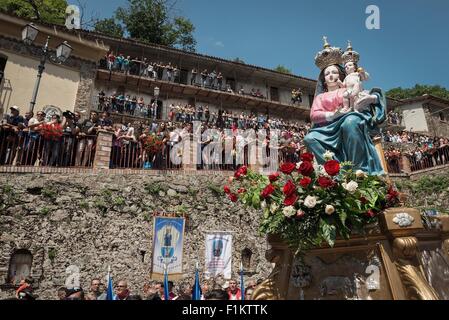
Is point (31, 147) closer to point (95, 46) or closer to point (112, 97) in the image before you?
point (95, 46)

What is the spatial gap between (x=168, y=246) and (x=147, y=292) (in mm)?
1628

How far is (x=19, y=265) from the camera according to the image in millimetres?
8695

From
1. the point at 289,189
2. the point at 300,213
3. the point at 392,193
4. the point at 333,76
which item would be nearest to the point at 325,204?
the point at 300,213

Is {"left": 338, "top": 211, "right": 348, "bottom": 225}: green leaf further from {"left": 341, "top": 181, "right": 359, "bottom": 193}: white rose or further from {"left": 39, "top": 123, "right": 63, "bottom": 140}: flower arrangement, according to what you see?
{"left": 39, "top": 123, "right": 63, "bottom": 140}: flower arrangement

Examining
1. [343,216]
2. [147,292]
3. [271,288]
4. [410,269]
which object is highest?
[343,216]

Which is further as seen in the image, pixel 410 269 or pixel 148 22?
pixel 148 22

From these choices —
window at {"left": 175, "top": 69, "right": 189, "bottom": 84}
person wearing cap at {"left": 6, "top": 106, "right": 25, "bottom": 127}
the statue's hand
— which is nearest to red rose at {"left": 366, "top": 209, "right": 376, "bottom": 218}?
the statue's hand

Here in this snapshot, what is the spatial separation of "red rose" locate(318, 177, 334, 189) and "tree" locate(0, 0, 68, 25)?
27001mm

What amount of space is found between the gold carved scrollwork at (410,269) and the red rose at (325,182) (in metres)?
0.73

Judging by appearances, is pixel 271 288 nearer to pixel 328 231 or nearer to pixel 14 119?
pixel 328 231

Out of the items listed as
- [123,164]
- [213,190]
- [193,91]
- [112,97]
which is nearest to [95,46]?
[112,97]

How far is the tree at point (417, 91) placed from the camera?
45.3 m

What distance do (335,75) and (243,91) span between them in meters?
24.6

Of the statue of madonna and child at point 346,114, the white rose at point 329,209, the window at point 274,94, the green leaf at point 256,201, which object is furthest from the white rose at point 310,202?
the window at point 274,94
